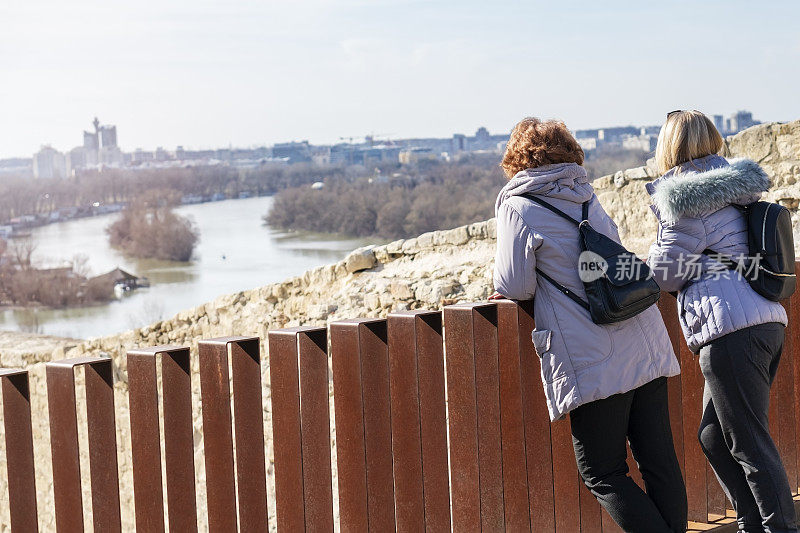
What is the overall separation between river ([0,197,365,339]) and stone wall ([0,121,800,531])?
32.7 meters

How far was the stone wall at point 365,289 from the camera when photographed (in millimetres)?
6445

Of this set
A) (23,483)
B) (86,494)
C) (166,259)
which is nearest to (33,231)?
(166,259)

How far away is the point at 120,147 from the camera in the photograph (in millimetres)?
59844

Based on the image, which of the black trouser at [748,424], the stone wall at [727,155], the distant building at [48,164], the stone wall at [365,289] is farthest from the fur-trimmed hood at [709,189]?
the distant building at [48,164]

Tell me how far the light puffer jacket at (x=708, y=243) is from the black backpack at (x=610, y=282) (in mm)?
284

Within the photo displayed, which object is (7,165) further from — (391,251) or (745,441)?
(745,441)

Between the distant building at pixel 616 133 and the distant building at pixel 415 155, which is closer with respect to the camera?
the distant building at pixel 616 133

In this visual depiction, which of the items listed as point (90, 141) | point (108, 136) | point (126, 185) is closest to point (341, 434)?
point (126, 185)

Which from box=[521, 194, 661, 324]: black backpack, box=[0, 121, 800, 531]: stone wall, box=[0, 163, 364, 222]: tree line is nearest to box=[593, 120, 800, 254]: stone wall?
box=[0, 121, 800, 531]: stone wall

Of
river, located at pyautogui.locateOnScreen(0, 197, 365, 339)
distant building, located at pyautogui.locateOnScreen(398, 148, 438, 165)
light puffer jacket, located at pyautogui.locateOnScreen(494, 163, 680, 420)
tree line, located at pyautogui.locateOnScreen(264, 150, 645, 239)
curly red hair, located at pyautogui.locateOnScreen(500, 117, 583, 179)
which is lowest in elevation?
river, located at pyautogui.locateOnScreen(0, 197, 365, 339)

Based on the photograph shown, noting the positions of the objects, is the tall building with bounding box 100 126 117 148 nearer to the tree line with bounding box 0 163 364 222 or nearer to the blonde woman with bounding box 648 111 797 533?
the tree line with bounding box 0 163 364 222

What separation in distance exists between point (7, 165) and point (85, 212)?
6.39 meters

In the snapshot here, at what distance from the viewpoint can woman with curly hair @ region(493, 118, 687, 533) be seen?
88.3 inches

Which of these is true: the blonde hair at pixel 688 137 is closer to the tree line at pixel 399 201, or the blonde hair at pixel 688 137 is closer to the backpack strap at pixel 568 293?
the backpack strap at pixel 568 293
